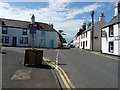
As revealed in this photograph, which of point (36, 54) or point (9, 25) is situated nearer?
point (36, 54)

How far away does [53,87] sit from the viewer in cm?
550

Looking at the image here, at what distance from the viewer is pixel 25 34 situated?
39.8 m

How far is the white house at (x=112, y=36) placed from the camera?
20147mm

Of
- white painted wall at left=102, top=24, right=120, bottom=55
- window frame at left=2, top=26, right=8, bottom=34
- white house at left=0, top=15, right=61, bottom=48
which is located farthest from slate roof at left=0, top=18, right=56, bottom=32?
white painted wall at left=102, top=24, right=120, bottom=55

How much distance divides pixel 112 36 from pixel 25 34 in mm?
25404

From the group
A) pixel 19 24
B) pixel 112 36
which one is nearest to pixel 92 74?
pixel 112 36

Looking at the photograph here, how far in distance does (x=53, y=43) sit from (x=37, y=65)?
32972mm

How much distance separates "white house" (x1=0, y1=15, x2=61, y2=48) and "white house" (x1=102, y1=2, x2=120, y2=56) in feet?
61.9

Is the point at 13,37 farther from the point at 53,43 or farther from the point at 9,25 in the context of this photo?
the point at 53,43

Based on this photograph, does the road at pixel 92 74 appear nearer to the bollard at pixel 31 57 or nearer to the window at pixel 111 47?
the bollard at pixel 31 57

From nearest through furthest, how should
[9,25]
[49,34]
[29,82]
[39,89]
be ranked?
[39,89] → [29,82] → [9,25] → [49,34]

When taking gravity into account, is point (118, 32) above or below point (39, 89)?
above

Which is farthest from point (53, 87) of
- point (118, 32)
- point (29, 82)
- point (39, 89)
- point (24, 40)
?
point (24, 40)

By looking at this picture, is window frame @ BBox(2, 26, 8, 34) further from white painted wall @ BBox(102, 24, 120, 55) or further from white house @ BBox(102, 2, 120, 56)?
white painted wall @ BBox(102, 24, 120, 55)
